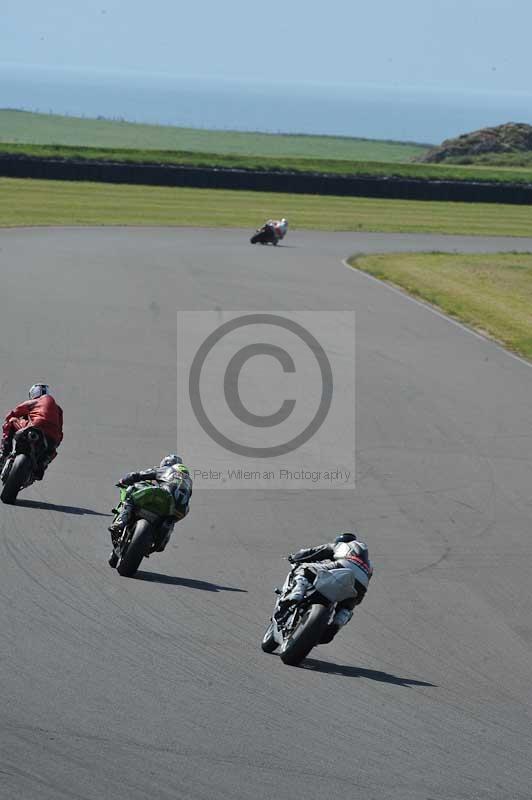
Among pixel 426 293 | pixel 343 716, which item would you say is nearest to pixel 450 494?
pixel 343 716

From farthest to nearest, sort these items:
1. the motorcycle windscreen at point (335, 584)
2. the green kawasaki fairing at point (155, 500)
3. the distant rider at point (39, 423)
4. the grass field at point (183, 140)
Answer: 1. the grass field at point (183, 140)
2. the distant rider at point (39, 423)
3. the green kawasaki fairing at point (155, 500)
4. the motorcycle windscreen at point (335, 584)

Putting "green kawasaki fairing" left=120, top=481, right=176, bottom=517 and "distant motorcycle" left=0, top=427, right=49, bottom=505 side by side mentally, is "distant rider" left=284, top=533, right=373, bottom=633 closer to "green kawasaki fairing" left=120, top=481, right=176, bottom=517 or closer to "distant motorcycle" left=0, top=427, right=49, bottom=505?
"green kawasaki fairing" left=120, top=481, right=176, bottom=517

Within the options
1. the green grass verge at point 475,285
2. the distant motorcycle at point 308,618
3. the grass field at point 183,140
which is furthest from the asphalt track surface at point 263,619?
the grass field at point 183,140

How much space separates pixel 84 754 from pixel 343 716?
1.76 m

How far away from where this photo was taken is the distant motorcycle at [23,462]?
39.9 ft

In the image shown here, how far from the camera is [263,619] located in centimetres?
961

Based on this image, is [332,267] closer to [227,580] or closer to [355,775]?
[227,580]

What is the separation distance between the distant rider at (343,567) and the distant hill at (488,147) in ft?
262

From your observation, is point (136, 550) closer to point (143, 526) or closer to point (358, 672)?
point (143, 526)

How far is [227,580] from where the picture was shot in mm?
10539

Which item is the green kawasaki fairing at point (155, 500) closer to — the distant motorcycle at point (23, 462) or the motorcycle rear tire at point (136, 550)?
the motorcycle rear tire at point (136, 550)

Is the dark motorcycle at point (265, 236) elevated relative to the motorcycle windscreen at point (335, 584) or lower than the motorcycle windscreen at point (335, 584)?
elevated

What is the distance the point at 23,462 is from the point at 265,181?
4638 centimetres

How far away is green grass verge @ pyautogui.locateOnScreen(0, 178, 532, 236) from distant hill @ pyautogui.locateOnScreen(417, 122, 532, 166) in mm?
29299
